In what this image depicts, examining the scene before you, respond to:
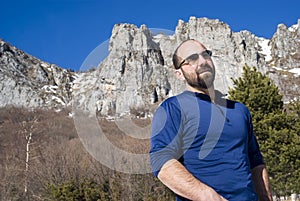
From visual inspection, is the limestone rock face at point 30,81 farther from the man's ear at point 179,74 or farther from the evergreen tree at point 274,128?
the man's ear at point 179,74

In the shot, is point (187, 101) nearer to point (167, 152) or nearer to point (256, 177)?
point (167, 152)

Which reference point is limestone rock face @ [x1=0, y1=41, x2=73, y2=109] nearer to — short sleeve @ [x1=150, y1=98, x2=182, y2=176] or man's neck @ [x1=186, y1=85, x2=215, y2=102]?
man's neck @ [x1=186, y1=85, x2=215, y2=102]

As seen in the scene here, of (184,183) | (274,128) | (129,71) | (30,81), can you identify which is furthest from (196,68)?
(30,81)

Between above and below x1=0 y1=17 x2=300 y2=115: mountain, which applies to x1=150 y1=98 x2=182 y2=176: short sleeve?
below

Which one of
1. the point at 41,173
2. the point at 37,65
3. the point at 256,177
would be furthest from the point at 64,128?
the point at 37,65

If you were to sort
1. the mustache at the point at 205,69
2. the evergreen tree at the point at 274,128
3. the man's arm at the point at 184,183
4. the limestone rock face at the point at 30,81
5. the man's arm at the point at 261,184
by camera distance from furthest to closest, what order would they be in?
the limestone rock face at the point at 30,81
the evergreen tree at the point at 274,128
the man's arm at the point at 261,184
the mustache at the point at 205,69
the man's arm at the point at 184,183

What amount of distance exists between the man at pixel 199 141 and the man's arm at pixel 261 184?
2.2 inches

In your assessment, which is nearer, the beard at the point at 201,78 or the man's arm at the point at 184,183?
the man's arm at the point at 184,183

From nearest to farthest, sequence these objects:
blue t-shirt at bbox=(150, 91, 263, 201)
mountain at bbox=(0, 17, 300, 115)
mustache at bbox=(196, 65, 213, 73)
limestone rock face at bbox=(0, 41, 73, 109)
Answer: blue t-shirt at bbox=(150, 91, 263, 201) → mustache at bbox=(196, 65, 213, 73) → limestone rock face at bbox=(0, 41, 73, 109) → mountain at bbox=(0, 17, 300, 115)

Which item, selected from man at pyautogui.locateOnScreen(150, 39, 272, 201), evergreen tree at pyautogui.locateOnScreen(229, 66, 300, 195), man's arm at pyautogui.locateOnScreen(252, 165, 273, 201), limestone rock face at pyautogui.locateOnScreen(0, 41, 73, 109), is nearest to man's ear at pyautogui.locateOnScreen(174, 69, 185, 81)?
man at pyautogui.locateOnScreen(150, 39, 272, 201)

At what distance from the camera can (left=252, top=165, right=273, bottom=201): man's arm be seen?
190 cm

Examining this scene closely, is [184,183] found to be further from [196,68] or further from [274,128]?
[274,128]

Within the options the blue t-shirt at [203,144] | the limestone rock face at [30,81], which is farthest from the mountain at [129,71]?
the blue t-shirt at [203,144]

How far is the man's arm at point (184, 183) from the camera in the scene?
4.90 ft
